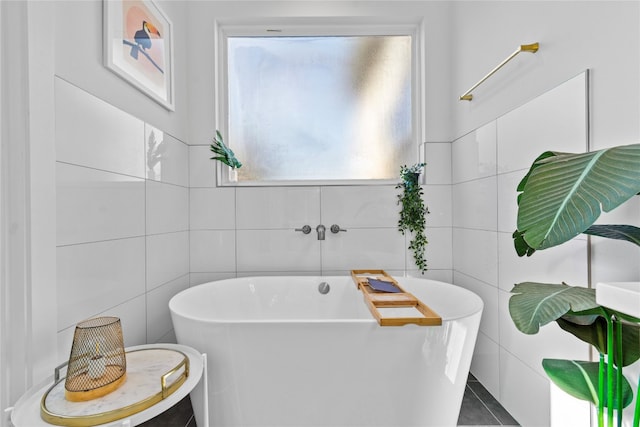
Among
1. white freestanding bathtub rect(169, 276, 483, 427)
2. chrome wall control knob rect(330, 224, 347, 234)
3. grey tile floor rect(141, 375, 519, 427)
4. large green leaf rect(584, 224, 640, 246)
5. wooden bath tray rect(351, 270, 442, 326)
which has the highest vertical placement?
large green leaf rect(584, 224, 640, 246)

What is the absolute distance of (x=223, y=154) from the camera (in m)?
2.02

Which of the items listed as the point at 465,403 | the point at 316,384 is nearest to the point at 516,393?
the point at 465,403

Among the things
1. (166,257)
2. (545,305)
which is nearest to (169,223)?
(166,257)

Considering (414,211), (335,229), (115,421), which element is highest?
(414,211)

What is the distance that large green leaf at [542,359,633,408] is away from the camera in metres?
0.86

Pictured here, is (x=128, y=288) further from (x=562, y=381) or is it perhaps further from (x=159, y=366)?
(x=562, y=381)

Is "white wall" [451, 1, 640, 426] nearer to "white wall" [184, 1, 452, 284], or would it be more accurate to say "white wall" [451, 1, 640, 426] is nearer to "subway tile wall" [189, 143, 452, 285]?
"white wall" [184, 1, 452, 284]

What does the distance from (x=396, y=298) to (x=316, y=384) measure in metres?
0.54

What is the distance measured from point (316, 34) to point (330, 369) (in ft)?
6.79

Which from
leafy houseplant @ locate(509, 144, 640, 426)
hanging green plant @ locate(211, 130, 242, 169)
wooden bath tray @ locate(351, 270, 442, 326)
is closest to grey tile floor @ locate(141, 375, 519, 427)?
wooden bath tray @ locate(351, 270, 442, 326)

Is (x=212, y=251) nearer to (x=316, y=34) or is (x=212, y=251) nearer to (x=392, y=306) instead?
(x=392, y=306)

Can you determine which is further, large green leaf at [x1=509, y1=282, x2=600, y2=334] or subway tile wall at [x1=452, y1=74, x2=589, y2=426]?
subway tile wall at [x1=452, y1=74, x2=589, y2=426]

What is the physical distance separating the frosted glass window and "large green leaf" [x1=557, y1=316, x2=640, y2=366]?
1.49 m

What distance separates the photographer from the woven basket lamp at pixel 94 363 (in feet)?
2.65
